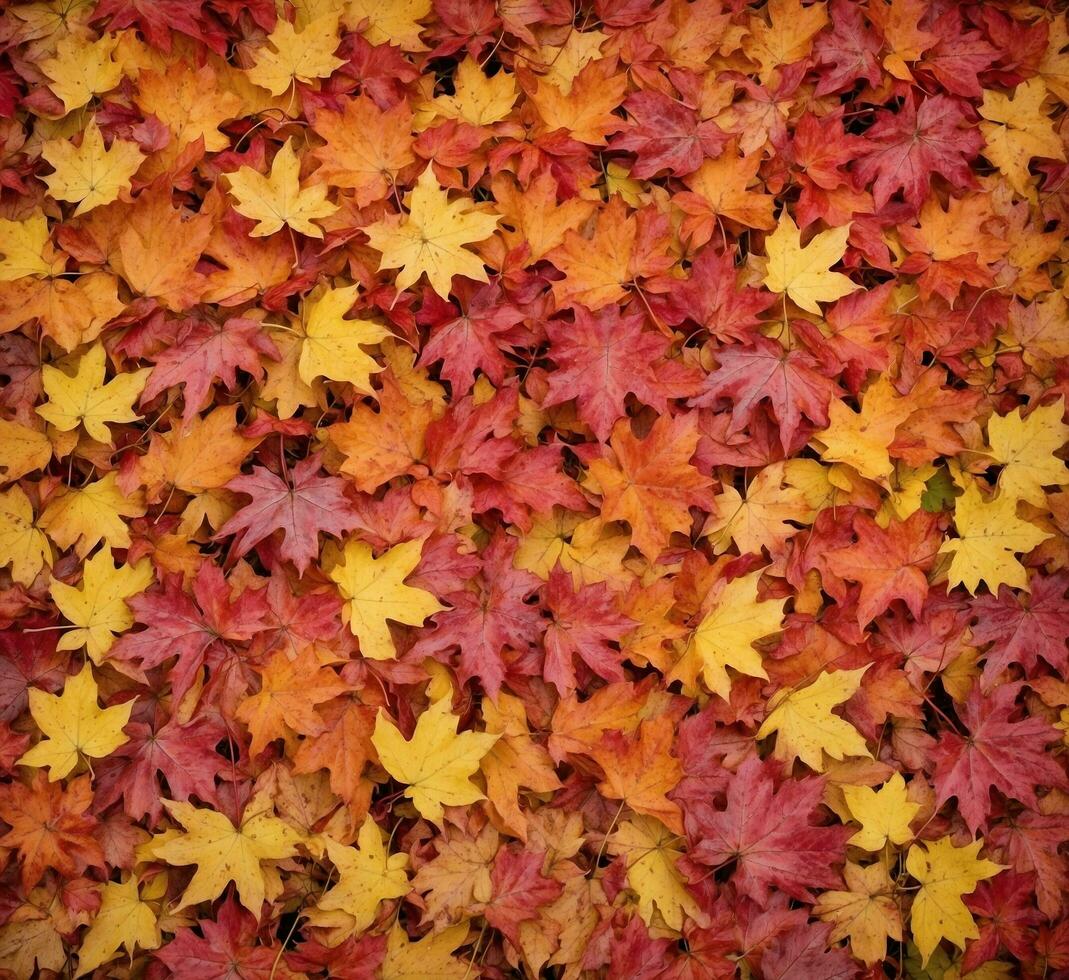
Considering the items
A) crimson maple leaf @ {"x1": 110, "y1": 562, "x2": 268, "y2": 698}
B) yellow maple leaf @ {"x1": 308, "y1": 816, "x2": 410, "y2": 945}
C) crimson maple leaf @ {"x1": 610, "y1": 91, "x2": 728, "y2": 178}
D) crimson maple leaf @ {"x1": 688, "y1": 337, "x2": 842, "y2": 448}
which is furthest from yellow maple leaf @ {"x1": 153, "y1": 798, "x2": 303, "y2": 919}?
crimson maple leaf @ {"x1": 610, "y1": 91, "x2": 728, "y2": 178}

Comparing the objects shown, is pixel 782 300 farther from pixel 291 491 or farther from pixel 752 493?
pixel 291 491

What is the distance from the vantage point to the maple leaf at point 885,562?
195 cm

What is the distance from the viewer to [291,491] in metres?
1.82

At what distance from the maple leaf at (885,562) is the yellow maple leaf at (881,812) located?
365 millimetres

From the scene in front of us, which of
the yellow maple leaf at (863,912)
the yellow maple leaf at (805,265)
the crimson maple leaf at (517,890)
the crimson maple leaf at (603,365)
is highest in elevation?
the yellow maple leaf at (805,265)

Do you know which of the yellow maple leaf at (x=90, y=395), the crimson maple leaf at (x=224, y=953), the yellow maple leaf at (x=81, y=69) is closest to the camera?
the crimson maple leaf at (x=224, y=953)

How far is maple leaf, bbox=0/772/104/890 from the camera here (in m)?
1.76

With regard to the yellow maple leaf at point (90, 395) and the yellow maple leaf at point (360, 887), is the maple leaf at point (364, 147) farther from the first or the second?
the yellow maple leaf at point (360, 887)

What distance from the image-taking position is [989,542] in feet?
6.54

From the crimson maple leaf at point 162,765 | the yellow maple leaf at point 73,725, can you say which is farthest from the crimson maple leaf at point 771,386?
the yellow maple leaf at point 73,725

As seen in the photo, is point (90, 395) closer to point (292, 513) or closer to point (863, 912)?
point (292, 513)

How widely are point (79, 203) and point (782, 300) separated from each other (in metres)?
1.60

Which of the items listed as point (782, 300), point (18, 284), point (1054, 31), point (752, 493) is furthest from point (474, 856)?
point (1054, 31)

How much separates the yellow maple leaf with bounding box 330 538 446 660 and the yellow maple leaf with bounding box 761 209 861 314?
101 cm
